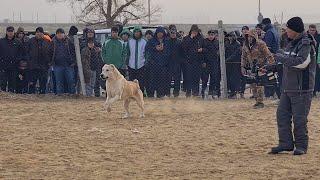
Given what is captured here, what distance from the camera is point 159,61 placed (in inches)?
698

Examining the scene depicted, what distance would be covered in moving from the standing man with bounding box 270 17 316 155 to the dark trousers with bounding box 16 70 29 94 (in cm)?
995

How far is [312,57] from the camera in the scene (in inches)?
367

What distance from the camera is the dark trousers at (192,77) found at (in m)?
17.8

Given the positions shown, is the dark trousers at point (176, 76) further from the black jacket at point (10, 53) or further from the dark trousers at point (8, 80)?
the dark trousers at point (8, 80)

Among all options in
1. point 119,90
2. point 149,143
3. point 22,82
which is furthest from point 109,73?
point 22,82

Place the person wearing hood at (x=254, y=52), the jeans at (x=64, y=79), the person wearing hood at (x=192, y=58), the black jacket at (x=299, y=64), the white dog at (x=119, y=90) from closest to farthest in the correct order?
the black jacket at (x=299, y=64), the white dog at (x=119, y=90), the person wearing hood at (x=254, y=52), the person wearing hood at (x=192, y=58), the jeans at (x=64, y=79)

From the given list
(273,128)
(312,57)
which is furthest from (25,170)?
(273,128)

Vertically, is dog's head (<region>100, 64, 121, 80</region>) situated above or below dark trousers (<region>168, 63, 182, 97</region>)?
above

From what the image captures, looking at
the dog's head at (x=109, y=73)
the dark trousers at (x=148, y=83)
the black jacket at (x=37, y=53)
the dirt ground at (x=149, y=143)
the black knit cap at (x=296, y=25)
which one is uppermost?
the black knit cap at (x=296, y=25)

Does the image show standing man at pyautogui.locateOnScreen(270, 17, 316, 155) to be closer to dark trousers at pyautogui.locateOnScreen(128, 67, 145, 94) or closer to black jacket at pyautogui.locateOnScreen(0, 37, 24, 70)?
dark trousers at pyautogui.locateOnScreen(128, 67, 145, 94)

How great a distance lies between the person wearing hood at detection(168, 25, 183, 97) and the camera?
58.1 ft

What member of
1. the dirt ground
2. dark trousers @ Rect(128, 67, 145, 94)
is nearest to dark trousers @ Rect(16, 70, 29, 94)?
the dirt ground

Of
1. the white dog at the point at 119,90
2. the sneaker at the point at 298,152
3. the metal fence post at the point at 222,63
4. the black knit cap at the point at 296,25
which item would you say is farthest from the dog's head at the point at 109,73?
the sneaker at the point at 298,152

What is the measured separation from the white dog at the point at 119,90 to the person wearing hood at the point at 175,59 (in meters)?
3.91
